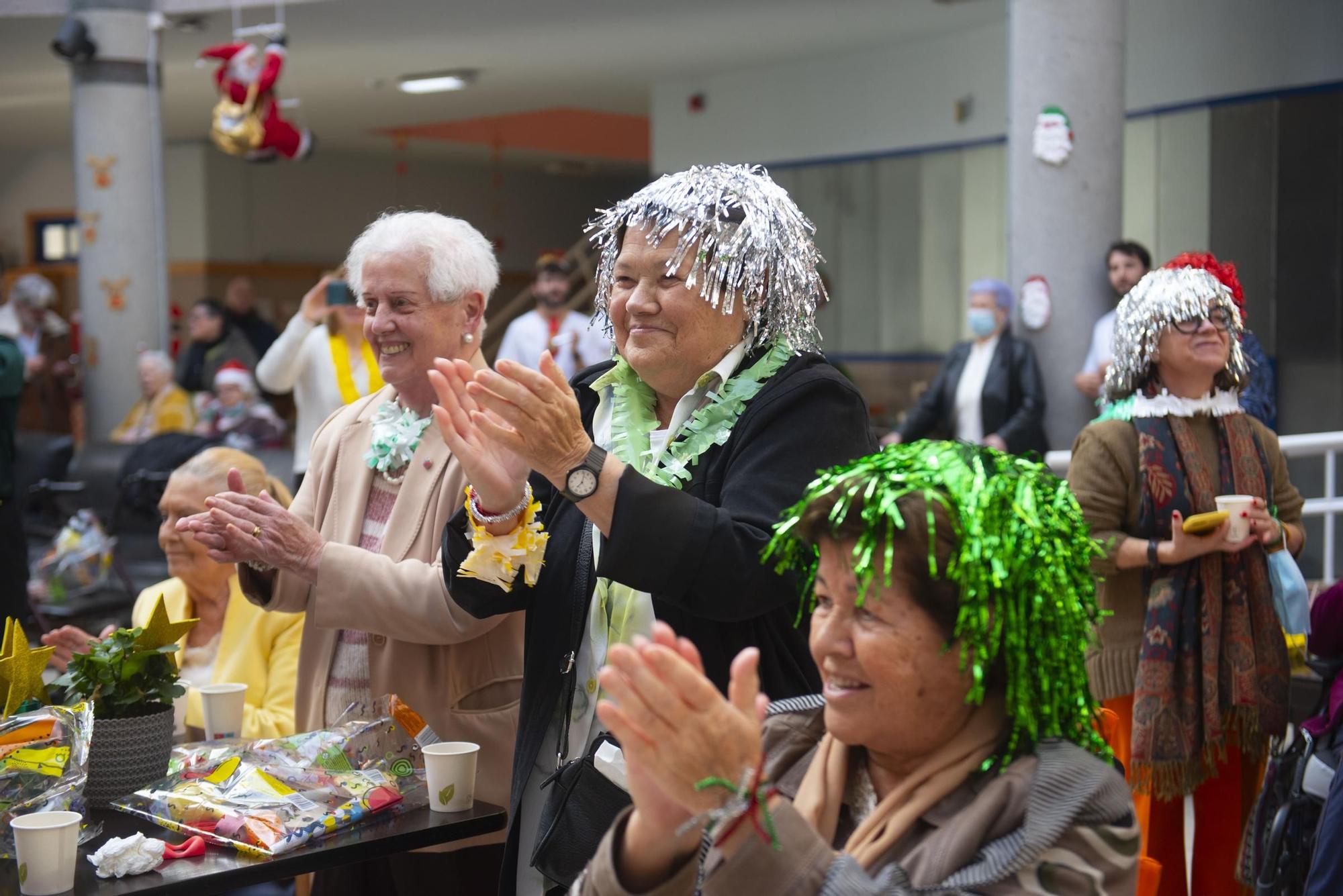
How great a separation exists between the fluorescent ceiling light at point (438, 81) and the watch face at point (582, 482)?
961 cm

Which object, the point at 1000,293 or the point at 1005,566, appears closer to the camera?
the point at 1005,566

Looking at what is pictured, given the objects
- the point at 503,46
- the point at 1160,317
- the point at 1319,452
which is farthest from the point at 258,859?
the point at 503,46

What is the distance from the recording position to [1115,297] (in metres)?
6.20

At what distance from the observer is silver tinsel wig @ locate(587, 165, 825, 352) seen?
2172mm

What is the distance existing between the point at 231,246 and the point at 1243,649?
46.1 ft

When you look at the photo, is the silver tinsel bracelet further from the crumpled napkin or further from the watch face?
the crumpled napkin

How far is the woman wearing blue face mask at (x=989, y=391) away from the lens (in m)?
6.13

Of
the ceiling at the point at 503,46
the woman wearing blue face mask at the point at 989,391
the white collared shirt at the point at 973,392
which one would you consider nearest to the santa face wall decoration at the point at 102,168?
the ceiling at the point at 503,46

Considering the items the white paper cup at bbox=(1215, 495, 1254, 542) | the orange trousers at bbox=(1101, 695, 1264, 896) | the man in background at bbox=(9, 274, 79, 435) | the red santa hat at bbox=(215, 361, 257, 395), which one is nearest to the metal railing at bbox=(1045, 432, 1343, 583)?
the white paper cup at bbox=(1215, 495, 1254, 542)

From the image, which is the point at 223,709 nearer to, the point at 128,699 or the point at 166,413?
the point at 128,699

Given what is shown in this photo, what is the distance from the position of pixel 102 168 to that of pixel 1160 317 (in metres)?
7.72

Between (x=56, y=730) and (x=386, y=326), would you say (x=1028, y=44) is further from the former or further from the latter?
(x=56, y=730)

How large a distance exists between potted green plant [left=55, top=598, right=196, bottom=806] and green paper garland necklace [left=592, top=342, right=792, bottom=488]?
881 mm

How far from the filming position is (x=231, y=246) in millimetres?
15625
